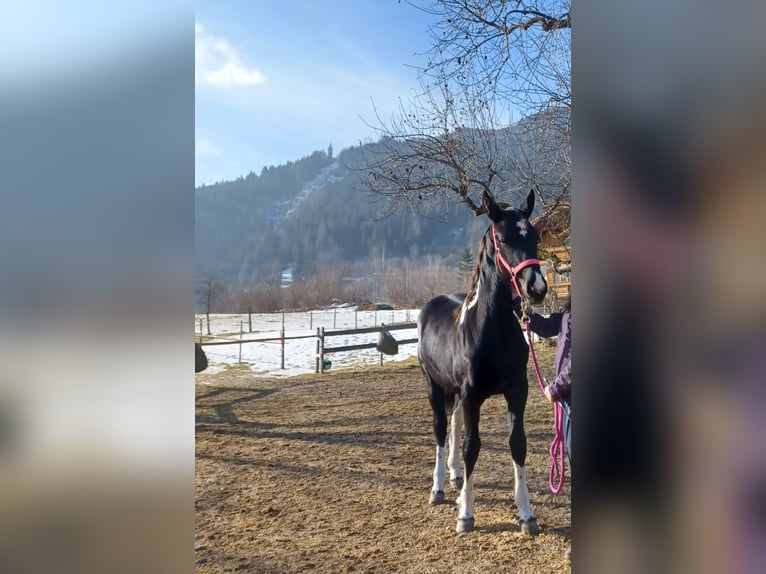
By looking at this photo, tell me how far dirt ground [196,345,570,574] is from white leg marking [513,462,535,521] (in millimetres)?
115

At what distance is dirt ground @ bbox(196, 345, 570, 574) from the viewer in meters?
2.57

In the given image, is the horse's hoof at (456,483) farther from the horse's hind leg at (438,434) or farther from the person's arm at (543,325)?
the person's arm at (543,325)

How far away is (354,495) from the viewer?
11.4 feet

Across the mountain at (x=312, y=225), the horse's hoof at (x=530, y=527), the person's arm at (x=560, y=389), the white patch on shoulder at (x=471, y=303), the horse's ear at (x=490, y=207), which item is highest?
the mountain at (x=312, y=225)

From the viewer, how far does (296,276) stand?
29.9 ft

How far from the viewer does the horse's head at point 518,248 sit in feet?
7.61

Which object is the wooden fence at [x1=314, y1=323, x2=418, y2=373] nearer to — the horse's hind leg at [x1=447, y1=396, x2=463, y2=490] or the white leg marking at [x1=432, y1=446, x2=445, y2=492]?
the horse's hind leg at [x1=447, y1=396, x2=463, y2=490]

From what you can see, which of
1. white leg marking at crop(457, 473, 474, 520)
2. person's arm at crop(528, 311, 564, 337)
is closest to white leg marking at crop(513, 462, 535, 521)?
white leg marking at crop(457, 473, 474, 520)

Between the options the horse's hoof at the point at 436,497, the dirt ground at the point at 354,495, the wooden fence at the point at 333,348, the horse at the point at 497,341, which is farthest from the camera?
the wooden fence at the point at 333,348

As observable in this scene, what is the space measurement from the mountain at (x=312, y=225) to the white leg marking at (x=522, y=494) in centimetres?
200

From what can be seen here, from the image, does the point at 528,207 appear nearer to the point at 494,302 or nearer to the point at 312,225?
the point at 494,302

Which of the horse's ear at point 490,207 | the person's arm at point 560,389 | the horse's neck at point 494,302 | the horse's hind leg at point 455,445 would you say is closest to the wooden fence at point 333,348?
the horse's hind leg at point 455,445
